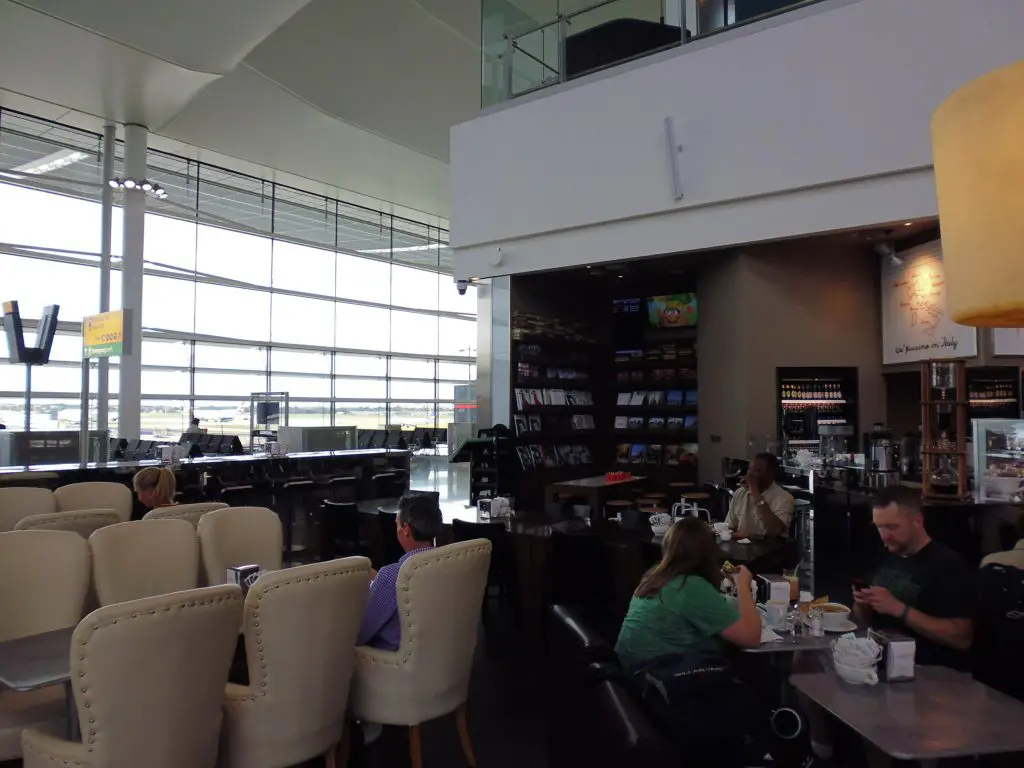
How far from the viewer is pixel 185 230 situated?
13.5 m

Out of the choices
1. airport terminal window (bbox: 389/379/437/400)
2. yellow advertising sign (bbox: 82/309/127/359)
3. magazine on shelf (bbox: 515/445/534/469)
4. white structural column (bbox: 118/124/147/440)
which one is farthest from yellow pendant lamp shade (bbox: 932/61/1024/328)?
airport terminal window (bbox: 389/379/437/400)

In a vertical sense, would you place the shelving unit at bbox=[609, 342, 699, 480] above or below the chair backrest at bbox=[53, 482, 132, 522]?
above

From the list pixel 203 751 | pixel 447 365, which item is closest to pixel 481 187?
pixel 203 751

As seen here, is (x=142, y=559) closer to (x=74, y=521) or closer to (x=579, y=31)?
(x=74, y=521)

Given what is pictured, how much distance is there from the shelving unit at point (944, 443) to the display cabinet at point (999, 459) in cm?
10

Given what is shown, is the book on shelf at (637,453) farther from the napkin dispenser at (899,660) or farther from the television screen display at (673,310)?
the napkin dispenser at (899,660)

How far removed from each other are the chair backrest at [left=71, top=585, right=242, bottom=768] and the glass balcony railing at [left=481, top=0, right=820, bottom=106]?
6.66m

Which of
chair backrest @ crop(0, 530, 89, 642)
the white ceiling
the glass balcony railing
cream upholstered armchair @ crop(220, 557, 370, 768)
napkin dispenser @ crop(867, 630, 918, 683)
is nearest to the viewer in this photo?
napkin dispenser @ crop(867, 630, 918, 683)

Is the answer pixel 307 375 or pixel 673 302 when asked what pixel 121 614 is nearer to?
pixel 673 302

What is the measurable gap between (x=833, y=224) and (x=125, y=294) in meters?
9.84

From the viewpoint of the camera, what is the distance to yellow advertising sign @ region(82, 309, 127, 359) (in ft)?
33.3

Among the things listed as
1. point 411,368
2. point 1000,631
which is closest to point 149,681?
point 1000,631

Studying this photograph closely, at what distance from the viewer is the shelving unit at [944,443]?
547cm

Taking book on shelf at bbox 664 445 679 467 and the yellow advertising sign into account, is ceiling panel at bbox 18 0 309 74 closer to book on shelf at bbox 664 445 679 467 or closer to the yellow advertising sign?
the yellow advertising sign
